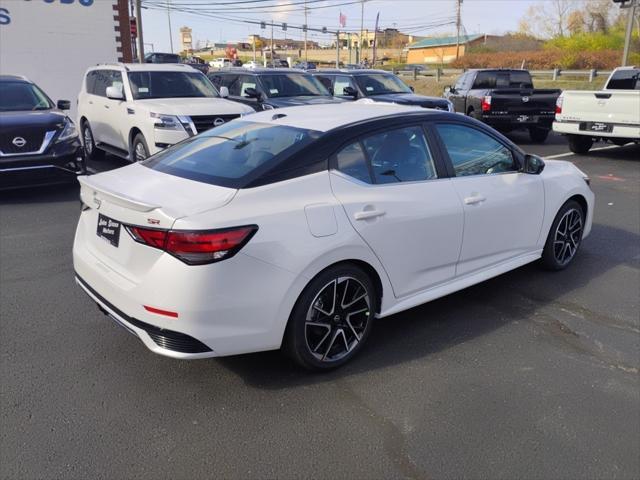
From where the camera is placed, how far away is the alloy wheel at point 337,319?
3.36 meters

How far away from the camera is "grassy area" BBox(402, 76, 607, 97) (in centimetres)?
2922

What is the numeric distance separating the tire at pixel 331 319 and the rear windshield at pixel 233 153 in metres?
0.75

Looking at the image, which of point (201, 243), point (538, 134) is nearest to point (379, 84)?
point (538, 134)

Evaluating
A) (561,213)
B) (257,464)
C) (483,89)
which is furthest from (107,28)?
(257,464)

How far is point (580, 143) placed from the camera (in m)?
13.0

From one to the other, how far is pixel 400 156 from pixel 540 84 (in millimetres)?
31638

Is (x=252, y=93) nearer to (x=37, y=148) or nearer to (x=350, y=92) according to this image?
(x=350, y=92)

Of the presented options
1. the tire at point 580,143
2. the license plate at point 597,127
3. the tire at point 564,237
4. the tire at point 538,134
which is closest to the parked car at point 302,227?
the tire at point 564,237

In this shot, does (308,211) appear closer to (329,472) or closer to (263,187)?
(263,187)

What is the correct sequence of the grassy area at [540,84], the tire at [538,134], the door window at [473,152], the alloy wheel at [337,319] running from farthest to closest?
the grassy area at [540,84]
the tire at [538,134]
the door window at [473,152]
the alloy wheel at [337,319]

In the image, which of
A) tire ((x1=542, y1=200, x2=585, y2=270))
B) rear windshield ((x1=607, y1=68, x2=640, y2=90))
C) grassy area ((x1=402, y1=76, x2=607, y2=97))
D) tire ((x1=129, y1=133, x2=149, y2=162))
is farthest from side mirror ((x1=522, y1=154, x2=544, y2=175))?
grassy area ((x1=402, y1=76, x2=607, y2=97))

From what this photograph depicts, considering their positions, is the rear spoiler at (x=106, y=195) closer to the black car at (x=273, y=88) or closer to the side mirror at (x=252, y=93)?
the black car at (x=273, y=88)

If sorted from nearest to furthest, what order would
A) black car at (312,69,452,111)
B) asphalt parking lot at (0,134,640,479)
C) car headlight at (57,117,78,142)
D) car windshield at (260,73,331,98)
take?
asphalt parking lot at (0,134,640,479), car headlight at (57,117,78,142), car windshield at (260,73,331,98), black car at (312,69,452,111)

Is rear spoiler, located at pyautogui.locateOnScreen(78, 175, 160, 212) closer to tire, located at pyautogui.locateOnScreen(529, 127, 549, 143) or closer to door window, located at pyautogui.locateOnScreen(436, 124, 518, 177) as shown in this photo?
door window, located at pyautogui.locateOnScreen(436, 124, 518, 177)
